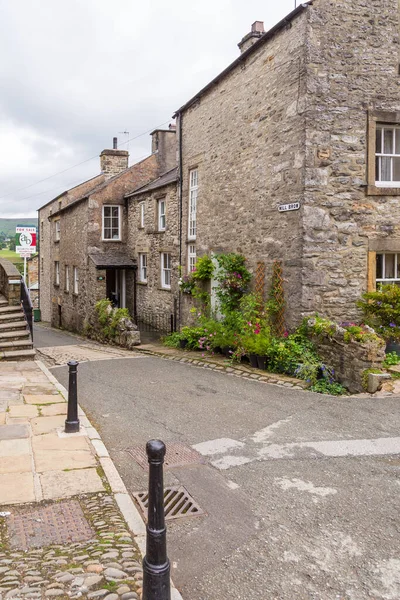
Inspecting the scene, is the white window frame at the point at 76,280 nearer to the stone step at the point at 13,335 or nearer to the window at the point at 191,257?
the window at the point at 191,257

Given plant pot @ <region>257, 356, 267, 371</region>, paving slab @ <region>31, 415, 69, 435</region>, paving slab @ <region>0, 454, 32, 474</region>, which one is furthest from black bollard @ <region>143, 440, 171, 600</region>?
plant pot @ <region>257, 356, 267, 371</region>

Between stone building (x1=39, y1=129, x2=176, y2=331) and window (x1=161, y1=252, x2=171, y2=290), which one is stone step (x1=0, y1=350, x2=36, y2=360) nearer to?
window (x1=161, y1=252, x2=171, y2=290)

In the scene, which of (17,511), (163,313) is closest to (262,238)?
(163,313)

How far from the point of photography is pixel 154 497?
3275 mm

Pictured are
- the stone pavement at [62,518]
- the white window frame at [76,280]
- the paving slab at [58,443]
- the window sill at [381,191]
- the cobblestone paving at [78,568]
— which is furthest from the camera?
the white window frame at [76,280]

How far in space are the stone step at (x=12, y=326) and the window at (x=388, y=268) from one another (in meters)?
8.93

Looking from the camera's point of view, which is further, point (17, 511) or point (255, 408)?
point (255, 408)

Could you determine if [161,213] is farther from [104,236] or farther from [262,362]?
[262,362]

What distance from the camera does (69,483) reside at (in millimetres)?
4984

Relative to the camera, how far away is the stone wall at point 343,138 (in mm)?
10773

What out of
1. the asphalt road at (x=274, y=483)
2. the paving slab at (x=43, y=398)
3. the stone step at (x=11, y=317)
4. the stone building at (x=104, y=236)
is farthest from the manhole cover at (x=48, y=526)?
the stone building at (x=104, y=236)

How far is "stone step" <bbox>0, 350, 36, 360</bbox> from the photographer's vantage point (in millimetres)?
11711

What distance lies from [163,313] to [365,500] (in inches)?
599

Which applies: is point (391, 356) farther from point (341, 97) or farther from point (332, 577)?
point (332, 577)
